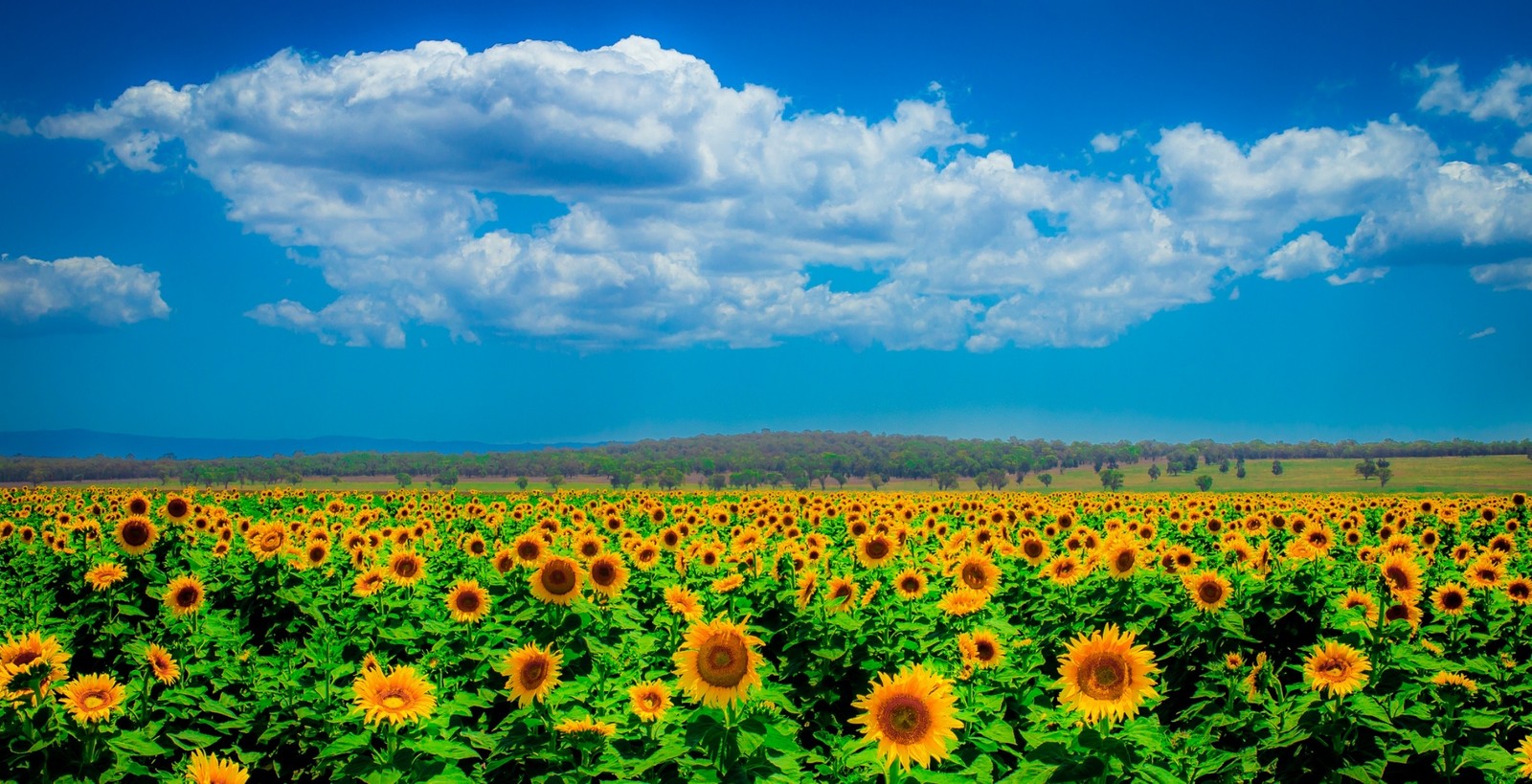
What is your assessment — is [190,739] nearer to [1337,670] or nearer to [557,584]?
[557,584]

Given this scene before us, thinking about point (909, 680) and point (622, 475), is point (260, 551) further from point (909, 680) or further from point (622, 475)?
point (622, 475)

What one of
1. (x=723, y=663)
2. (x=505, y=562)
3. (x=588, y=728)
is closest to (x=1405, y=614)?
(x=723, y=663)

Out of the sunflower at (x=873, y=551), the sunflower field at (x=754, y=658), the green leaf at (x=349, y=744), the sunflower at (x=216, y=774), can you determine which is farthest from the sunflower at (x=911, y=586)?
the sunflower at (x=216, y=774)

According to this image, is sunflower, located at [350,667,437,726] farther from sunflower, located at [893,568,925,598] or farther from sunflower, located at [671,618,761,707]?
sunflower, located at [893,568,925,598]

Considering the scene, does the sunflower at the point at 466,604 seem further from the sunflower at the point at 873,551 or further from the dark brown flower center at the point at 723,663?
the sunflower at the point at 873,551

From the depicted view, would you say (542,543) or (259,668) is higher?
(542,543)

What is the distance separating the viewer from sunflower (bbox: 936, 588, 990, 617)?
31.2ft

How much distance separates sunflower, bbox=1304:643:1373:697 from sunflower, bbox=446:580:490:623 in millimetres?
6903

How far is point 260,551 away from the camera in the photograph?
13.0 metres

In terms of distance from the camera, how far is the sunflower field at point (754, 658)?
17.8ft

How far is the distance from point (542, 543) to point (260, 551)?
439 centimetres

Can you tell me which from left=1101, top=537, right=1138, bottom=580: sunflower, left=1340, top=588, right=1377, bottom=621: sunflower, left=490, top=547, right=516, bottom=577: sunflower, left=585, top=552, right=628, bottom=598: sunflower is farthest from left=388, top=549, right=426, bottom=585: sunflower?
left=1340, top=588, right=1377, bottom=621: sunflower

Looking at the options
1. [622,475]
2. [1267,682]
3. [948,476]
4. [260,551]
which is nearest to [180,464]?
[622,475]

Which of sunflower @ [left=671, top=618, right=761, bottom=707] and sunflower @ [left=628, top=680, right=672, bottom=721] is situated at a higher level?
sunflower @ [left=671, top=618, right=761, bottom=707]
